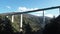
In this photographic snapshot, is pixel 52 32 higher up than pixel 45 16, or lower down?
lower down

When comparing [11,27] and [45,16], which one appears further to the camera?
[11,27]

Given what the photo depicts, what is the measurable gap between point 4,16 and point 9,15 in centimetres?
63

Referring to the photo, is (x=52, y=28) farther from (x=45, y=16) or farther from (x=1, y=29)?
(x=1, y=29)

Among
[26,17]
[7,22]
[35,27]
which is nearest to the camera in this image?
[35,27]

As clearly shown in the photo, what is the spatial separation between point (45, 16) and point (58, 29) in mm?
4976

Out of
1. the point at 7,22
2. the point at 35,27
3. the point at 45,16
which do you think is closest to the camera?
the point at 45,16

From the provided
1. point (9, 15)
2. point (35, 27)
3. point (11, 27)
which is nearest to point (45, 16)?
point (35, 27)

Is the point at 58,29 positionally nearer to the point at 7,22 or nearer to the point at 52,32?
the point at 52,32

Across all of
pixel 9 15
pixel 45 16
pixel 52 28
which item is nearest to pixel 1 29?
pixel 9 15

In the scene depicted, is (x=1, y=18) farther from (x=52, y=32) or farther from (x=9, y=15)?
(x=52, y=32)

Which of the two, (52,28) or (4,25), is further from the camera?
(4,25)

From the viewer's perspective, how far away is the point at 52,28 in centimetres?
1375

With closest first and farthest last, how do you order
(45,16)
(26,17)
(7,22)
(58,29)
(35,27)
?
(58,29)
(45,16)
(35,27)
(7,22)
(26,17)

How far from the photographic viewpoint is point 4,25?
2097 centimetres
